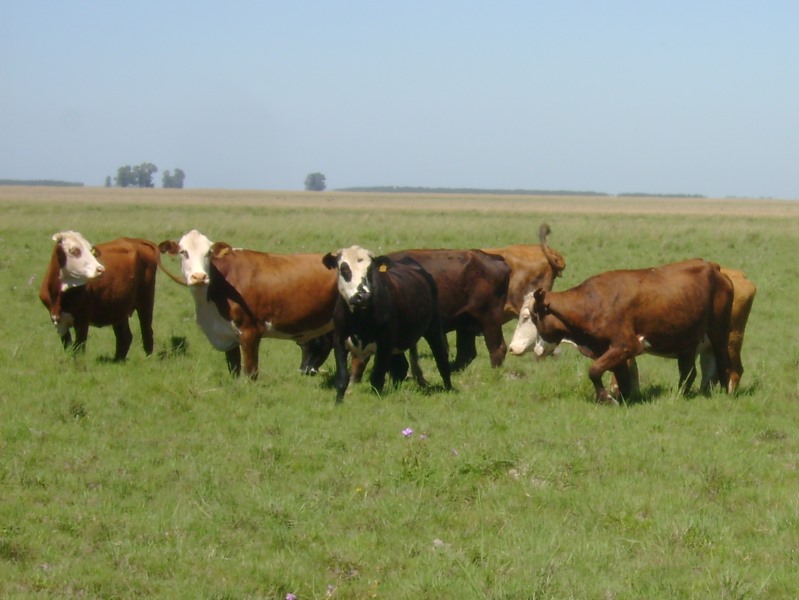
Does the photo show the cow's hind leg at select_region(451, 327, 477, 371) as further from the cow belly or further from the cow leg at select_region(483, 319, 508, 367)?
the cow belly

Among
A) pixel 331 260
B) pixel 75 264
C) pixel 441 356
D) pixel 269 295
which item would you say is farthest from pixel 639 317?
pixel 75 264

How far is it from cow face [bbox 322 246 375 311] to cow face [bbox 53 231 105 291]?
2753 millimetres

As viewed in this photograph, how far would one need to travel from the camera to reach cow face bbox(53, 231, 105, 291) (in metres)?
11.8

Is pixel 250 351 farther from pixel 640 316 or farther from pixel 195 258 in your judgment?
pixel 640 316

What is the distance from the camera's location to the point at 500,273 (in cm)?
1262

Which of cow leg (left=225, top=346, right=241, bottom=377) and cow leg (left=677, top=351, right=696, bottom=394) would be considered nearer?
cow leg (left=677, top=351, right=696, bottom=394)

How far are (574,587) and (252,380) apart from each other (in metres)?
5.78

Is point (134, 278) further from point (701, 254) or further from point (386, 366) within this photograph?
point (701, 254)

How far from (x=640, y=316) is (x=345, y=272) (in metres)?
2.71

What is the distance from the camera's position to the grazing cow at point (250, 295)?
36.5 ft

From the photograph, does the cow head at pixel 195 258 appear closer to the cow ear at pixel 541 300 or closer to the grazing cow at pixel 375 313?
the grazing cow at pixel 375 313

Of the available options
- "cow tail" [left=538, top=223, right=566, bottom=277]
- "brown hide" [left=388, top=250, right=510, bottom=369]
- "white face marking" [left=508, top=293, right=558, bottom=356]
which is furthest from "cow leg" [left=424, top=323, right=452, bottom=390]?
"cow tail" [left=538, top=223, right=566, bottom=277]

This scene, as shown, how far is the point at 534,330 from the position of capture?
1131 centimetres

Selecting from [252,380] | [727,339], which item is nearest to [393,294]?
[252,380]
